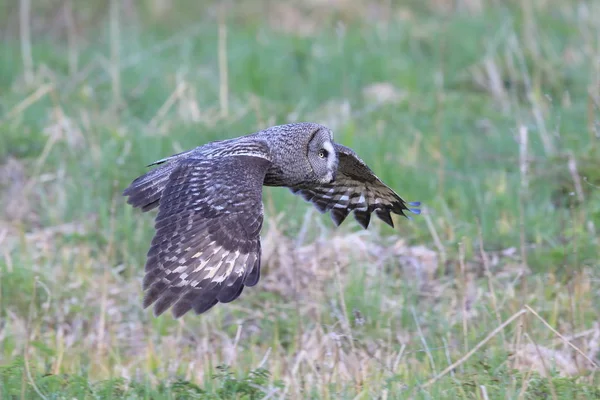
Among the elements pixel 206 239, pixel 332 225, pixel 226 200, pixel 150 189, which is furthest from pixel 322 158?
pixel 332 225

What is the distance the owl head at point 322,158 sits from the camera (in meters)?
6.13

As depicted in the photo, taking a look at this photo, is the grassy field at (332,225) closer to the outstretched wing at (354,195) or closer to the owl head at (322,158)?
the outstretched wing at (354,195)

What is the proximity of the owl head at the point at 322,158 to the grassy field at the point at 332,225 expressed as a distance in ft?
2.04

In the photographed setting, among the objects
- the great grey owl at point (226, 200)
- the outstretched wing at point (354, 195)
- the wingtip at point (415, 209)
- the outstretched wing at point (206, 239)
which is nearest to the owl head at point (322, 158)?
the great grey owl at point (226, 200)

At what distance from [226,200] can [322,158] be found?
112 centimetres

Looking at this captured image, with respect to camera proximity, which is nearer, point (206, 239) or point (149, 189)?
point (206, 239)

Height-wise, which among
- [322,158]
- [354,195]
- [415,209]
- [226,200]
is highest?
[322,158]

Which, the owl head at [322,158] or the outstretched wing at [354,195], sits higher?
the owl head at [322,158]

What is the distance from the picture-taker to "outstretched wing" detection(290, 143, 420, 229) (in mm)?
6418

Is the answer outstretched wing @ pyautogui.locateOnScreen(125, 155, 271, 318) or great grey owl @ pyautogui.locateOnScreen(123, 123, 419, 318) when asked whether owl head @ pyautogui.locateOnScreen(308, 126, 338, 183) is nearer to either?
great grey owl @ pyautogui.locateOnScreen(123, 123, 419, 318)

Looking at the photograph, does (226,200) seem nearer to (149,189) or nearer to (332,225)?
(149,189)

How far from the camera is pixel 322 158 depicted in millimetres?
6164

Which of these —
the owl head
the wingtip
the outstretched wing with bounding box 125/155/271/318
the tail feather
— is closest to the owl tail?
the tail feather

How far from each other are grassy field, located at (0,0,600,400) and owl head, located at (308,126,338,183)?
62 cm
